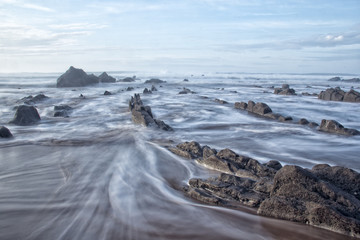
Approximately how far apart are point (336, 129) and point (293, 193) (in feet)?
26.1

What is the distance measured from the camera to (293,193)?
4363 millimetres

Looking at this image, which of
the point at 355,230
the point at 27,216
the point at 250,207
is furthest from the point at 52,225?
the point at 355,230

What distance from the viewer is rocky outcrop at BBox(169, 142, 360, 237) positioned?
3908mm

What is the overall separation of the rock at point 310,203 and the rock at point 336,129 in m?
7.30

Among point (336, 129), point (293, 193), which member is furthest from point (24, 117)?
point (336, 129)

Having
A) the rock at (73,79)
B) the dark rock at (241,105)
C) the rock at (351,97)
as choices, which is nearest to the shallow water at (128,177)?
the dark rock at (241,105)

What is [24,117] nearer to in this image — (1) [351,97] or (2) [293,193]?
(2) [293,193]

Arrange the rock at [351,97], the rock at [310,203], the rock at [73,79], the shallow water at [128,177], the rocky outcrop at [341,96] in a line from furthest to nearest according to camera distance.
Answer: the rock at [73,79]
the rocky outcrop at [341,96]
the rock at [351,97]
the shallow water at [128,177]
the rock at [310,203]

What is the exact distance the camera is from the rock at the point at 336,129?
34.8 ft

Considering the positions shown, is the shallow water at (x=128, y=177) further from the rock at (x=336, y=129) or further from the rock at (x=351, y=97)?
the rock at (x=351, y=97)

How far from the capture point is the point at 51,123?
1301 centimetres

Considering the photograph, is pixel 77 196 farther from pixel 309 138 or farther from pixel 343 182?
pixel 309 138

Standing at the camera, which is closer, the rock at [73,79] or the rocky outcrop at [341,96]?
the rocky outcrop at [341,96]

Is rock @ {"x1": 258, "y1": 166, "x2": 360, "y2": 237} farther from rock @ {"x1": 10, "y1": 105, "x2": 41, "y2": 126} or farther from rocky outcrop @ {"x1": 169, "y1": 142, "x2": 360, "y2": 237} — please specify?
rock @ {"x1": 10, "y1": 105, "x2": 41, "y2": 126}
